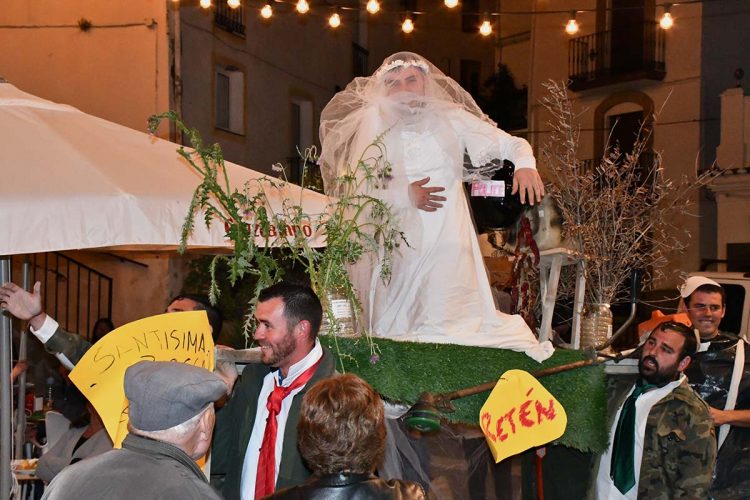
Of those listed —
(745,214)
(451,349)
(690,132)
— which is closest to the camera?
(451,349)

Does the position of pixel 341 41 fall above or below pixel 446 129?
above

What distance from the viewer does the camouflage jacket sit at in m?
4.54

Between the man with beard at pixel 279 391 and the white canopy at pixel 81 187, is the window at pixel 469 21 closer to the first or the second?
the white canopy at pixel 81 187

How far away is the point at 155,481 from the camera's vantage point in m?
2.64

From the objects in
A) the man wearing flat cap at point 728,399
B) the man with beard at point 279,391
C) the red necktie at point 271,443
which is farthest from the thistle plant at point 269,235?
the man wearing flat cap at point 728,399

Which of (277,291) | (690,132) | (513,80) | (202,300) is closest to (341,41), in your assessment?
(513,80)

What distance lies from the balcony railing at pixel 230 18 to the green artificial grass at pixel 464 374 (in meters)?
13.0

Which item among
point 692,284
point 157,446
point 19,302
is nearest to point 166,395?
point 157,446

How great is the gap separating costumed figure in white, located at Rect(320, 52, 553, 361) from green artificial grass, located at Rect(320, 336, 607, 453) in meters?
0.18

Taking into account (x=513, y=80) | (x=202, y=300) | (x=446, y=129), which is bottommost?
(x=202, y=300)

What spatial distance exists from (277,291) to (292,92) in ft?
53.2

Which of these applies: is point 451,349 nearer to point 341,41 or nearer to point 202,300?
point 202,300

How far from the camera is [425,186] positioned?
4.86 m

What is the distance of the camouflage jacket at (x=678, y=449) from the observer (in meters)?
4.54
